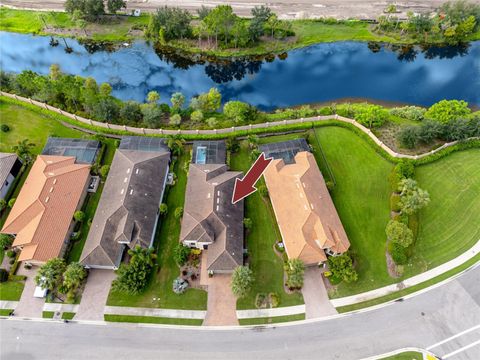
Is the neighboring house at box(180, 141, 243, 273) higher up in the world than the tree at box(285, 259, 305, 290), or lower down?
higher up

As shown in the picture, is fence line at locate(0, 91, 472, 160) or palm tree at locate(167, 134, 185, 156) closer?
palm tree at locate(167, 134, 185, 156)

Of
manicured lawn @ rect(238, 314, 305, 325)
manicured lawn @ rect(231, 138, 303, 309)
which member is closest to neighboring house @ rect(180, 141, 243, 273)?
manicured lawn @ rect(231, 138, 303, 309)

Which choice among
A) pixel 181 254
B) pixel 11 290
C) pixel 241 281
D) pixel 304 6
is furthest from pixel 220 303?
pixel 304 6

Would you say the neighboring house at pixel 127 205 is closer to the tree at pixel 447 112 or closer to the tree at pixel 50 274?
the tree at pixel 50 274

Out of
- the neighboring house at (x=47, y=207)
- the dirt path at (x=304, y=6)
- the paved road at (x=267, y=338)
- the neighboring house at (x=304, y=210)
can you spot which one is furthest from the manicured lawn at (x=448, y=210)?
the dirt path at (x=304, y=6)

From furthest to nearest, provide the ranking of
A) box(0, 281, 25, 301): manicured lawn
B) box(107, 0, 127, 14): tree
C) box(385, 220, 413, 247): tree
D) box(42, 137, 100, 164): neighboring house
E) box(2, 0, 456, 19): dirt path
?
box(2, 0, 456, 19): dirt path
box(107, 0, 127, 14): tree
box(42, 137, 100, 164): neighboring house
box(385, 220, 413, 247): tree
box(0, 281, 25, 301): manicured lawn

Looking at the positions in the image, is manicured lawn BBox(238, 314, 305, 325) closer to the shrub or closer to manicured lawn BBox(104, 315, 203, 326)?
manicured lawn BBox(104, 315, 203, 326)

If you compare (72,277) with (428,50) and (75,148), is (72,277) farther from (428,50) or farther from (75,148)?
(428,50)

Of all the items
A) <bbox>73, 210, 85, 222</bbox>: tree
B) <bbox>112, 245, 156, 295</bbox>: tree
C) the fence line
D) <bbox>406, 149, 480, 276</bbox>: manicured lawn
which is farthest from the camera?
the fence line
